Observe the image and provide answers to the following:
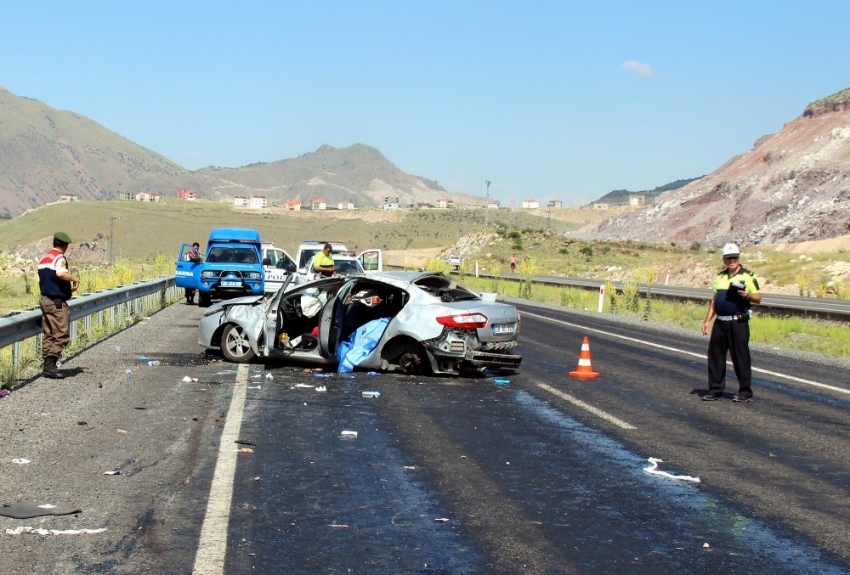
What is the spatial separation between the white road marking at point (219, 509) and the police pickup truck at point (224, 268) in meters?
18.3

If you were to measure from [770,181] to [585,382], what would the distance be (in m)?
104

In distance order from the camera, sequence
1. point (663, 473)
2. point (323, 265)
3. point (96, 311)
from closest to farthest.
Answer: point (663, 473) < point (96, 311) < point (323, 265)

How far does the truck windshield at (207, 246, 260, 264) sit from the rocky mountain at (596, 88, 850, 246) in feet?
230

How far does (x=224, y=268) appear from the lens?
91.9 feet

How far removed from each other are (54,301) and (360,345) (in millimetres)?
4047

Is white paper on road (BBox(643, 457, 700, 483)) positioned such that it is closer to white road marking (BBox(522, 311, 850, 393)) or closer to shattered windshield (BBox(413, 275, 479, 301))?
shattered windshield (BBox(413, 275, 479, 301))

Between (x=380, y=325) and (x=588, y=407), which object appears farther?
(x=380, y=325)

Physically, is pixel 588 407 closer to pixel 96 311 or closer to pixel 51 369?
pixel 51 369

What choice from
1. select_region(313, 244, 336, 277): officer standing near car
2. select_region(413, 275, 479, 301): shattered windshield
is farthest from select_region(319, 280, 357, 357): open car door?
select_region(313, 244, 336, 277): officer standing near car

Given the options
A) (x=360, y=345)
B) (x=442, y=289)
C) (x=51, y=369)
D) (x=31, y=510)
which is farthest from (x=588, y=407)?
(x=51, y=369)

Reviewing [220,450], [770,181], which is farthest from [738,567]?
[770,181]

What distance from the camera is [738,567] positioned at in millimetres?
5457

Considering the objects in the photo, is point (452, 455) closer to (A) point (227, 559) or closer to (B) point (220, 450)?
(B) point (220, 450)

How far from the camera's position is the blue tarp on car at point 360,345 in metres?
13.7
